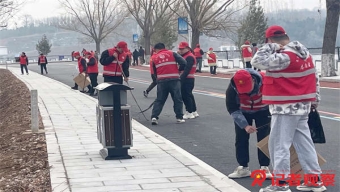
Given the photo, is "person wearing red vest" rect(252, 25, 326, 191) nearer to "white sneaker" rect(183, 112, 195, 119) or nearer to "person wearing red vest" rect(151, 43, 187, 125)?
"person wearing red vest" rect(151, 43, 187, 125)

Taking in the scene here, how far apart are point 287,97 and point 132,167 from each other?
2.66 meters

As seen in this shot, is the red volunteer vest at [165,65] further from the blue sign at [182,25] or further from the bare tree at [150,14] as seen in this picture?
the bare tree at [150,14]

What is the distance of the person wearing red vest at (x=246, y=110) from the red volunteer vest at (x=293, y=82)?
0.57 m

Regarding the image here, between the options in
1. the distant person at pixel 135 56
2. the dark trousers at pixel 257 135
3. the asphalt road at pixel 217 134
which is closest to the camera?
the dark trousers at pixel 257 135

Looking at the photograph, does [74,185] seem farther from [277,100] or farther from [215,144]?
[215,144]

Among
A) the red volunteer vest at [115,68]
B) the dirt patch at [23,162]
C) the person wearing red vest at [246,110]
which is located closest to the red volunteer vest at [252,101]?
the person wearing red vest at [246,110]

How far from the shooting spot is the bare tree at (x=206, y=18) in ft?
144

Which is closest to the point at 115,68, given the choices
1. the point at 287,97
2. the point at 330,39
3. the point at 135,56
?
the point at 287,97

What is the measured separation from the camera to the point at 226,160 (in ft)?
30.7

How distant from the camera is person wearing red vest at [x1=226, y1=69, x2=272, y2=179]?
7301 mm

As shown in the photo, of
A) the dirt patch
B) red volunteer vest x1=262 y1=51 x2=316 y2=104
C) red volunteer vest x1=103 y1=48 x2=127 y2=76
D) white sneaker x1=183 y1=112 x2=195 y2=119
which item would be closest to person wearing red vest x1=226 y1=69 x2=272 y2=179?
red volunteer vest x1=262 y1=51 x2=316 y2=104

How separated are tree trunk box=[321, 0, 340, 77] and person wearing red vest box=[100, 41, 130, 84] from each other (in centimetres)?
1444

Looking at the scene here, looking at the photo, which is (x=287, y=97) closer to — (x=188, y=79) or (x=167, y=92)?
(x=167, y=92)

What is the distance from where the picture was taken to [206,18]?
1816 inches
